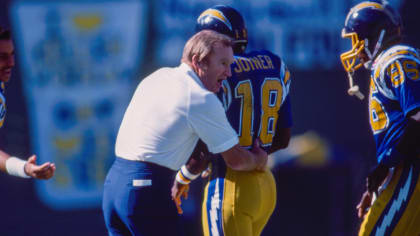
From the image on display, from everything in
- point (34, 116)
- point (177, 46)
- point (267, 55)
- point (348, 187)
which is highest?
point (267, 55)

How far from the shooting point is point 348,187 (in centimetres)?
701

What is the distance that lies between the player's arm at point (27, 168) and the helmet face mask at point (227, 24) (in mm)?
1292

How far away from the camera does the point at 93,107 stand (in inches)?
282

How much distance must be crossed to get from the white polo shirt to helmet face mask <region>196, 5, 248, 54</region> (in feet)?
2.73

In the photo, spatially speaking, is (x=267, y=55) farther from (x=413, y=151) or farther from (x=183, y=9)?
(x=183, y=9)

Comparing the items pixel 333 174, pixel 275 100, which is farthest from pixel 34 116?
pixel 275 100

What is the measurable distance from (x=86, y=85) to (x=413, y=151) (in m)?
3.73

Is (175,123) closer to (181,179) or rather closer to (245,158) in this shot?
(245,158)

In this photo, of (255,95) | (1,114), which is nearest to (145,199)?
(255,95)

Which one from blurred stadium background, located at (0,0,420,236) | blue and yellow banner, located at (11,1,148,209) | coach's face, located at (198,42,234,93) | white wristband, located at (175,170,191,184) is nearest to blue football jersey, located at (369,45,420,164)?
coach's face, located at (198,42,234,93)

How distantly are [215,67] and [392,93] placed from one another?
110cm

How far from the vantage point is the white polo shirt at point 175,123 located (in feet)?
11.9

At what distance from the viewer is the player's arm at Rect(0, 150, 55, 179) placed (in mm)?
3965

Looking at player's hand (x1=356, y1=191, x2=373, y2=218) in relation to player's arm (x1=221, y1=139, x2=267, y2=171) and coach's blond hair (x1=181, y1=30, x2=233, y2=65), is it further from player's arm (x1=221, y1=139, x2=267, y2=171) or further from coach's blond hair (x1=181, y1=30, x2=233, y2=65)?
coach's blond hair (x1=181, y1=30, x2=233, y2=65)
